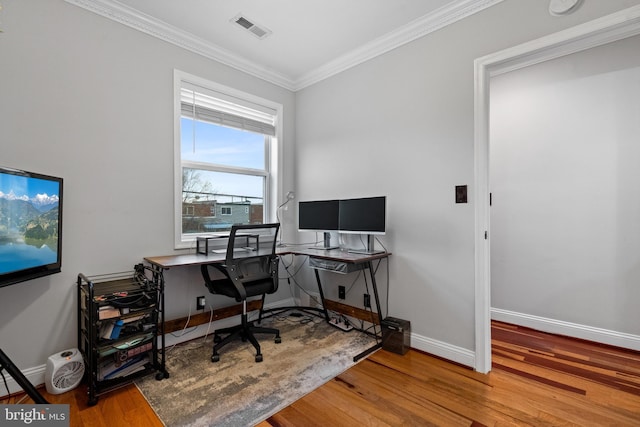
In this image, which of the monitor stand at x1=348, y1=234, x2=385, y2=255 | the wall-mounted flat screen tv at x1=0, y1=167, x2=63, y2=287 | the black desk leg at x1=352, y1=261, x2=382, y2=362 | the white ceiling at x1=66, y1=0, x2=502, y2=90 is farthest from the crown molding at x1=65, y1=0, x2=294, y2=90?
the black desk leg at x1=352, y1=261, x2=382, y2=362

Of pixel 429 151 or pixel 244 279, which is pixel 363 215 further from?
pixel 244 279

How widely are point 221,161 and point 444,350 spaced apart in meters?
2.66

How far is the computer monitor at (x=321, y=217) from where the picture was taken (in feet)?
9.72

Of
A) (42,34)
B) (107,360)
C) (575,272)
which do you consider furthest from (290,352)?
(42,34)

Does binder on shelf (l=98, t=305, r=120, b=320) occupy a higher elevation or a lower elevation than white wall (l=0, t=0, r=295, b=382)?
lower

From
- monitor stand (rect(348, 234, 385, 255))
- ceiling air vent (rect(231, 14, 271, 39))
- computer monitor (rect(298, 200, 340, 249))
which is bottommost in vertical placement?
monitor stand (rect(348, 234, 385, 255))

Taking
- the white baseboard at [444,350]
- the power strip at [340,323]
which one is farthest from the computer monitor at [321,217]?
the white baseboard at [444,350]

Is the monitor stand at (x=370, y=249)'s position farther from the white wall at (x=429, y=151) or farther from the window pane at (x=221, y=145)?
the window pane at (x=221, y=145)

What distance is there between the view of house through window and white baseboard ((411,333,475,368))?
2032mm

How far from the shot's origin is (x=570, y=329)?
110 inches

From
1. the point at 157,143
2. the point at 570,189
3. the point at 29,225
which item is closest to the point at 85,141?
the point at 157,143

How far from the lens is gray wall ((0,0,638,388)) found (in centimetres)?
199

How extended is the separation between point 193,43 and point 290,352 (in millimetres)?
2815

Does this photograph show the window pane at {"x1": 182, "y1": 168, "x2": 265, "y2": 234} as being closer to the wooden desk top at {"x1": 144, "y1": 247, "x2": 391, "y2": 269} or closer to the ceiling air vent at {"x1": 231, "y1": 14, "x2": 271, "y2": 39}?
the wooden desk top at {"x1": 144, "y1": 247, "x2": 391, "y2": 269}
